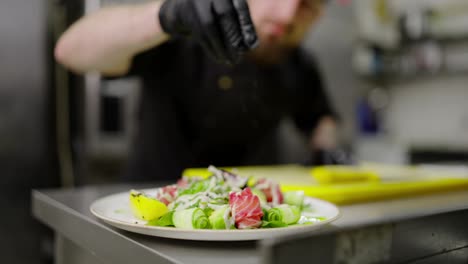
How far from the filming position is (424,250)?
1.74 ft

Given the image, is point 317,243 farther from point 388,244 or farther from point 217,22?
point 217,22

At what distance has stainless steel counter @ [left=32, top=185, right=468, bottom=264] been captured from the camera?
40 centimetres

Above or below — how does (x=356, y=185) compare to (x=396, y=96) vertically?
below

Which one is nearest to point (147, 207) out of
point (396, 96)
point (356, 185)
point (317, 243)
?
point (317, 243)

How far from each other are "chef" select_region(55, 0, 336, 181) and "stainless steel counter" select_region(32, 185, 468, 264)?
37 centimetres

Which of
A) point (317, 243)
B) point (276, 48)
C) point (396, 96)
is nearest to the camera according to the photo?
point (317, 243)

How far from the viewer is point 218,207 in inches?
21.8

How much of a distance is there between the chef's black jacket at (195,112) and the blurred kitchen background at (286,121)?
0.83ft

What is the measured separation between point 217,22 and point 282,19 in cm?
49

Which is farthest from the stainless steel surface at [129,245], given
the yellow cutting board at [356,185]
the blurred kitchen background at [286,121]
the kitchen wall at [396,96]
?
the kitchen wall at [396,96]

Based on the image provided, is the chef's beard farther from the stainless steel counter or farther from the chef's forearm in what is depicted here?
the stainless steel counter

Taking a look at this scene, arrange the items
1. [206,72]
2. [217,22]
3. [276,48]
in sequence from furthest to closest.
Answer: [276,48]
[206,72]
[217,22]

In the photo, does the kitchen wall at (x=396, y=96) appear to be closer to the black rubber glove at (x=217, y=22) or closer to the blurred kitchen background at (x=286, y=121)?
the blurred kitchen background at (x=286, y=121)

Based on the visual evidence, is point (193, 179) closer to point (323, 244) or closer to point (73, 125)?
point (323, 244)
